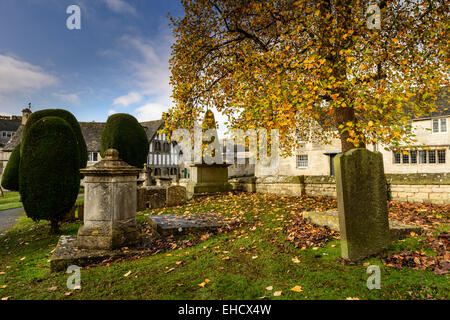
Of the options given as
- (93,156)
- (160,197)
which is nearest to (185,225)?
(160,197)

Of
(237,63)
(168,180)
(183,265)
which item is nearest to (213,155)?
(237,63)

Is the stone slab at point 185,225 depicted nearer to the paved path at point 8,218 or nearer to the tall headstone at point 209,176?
the tall headstone at point 209,176

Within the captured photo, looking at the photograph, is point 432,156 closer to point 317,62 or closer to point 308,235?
point 317,62

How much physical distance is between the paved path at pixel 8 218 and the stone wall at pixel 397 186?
1181cm

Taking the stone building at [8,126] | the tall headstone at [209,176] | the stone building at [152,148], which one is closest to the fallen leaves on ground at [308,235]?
the tall headstone at [209,176]

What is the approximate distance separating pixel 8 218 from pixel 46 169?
824 cm

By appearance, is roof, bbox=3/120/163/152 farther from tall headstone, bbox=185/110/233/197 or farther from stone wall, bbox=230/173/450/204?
stone wall, bbox=230/173/450/204

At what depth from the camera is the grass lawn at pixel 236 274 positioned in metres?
3.11
